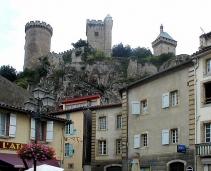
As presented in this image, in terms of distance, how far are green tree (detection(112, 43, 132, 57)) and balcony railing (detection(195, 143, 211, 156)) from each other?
6271 cm

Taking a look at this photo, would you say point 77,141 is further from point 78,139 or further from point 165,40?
point 165,40

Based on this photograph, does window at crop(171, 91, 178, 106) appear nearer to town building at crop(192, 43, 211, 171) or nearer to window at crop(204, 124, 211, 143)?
town building at crop(192, 43, 211, 171)

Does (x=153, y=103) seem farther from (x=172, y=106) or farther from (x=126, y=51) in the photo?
(x=126, y=51)

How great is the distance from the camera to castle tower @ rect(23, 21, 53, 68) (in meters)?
82.2

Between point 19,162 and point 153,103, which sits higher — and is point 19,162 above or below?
below

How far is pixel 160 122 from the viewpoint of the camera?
26.4 meters

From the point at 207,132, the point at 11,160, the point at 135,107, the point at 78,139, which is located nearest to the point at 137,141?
the point at 135,107

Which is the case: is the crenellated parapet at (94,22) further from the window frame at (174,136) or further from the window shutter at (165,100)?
the window frame at (174,136)

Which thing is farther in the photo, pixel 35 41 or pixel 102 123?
pixel 35 41

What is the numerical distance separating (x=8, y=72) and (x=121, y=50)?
24.2 m

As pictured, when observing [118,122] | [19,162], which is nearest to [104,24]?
[118,122]

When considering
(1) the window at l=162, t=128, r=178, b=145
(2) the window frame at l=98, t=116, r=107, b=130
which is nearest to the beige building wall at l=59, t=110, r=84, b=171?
(2) the window frame at l=98, t=116, r=107, b=130

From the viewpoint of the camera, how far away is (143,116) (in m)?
28.1

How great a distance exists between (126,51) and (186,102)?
2414 inches
